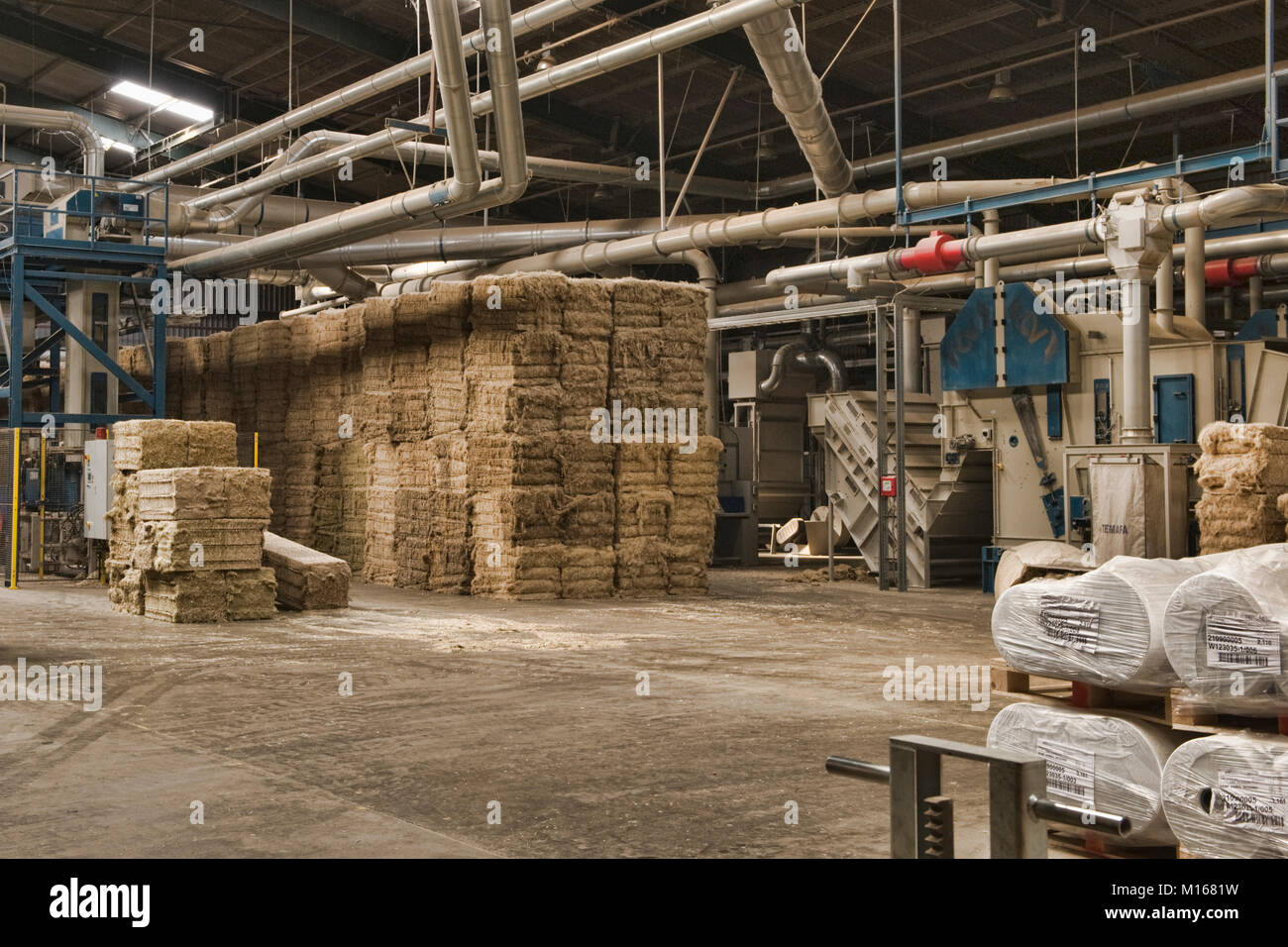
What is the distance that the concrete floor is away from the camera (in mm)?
4855

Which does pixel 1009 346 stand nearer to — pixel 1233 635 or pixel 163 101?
pixel 1233 635

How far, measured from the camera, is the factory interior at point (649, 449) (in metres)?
4.93

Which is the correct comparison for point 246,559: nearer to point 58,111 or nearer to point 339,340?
point 339,340

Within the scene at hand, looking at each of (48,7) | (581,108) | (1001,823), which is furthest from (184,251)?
(1001,823)

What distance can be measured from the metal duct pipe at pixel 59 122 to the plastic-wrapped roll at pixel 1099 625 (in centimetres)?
1868

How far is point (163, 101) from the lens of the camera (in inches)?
944

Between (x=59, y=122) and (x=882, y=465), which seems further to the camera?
(x=59, y=122)

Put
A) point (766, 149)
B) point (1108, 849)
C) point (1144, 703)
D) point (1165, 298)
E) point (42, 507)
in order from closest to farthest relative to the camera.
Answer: point (1108, 849)
point (1144, 703)
point (1165, 298)
point (42, 507)
point (766, 149)

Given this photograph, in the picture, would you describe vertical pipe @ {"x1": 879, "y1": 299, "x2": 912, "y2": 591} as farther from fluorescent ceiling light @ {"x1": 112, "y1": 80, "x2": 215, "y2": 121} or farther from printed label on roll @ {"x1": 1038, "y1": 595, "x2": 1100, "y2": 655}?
fluorescent ceiling light @ {"x1": 112, "y1": 80, "x2": 215, "y2": 121}

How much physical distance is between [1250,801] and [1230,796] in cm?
7

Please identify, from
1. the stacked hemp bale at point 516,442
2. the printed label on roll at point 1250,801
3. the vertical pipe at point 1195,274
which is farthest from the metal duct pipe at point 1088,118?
the printed label on roll at point 1250,801

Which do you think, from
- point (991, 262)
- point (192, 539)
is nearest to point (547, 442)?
point (192, 539)

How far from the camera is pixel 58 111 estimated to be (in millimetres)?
20500
